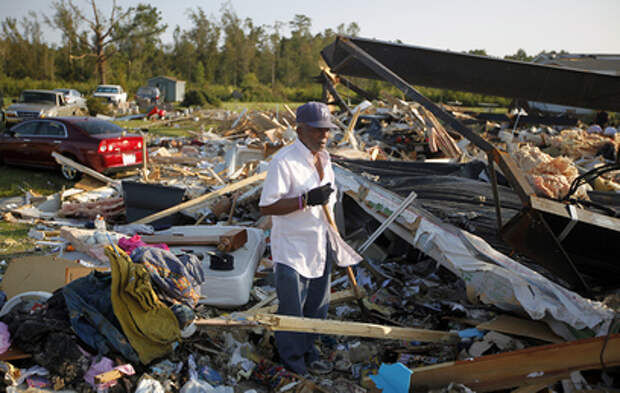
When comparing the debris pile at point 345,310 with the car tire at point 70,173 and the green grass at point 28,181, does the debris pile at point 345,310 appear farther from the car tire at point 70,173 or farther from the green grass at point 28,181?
the car tire at point 70,173

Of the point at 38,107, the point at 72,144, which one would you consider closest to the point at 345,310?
the point at 72,144

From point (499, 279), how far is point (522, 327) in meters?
0.39

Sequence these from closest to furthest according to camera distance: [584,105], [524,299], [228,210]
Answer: [524,299]
[584,105]
[228,210]

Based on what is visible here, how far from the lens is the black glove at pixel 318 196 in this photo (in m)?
2.84

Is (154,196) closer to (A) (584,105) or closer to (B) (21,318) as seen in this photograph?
(B) (21,318)

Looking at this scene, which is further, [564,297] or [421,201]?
[421,201]

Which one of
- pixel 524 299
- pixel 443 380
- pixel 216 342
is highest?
pixel 524 299

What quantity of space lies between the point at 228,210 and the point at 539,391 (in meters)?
5.22

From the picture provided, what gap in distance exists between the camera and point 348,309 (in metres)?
4.21

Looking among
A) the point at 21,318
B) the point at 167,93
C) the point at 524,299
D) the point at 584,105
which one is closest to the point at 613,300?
the point at 524,299

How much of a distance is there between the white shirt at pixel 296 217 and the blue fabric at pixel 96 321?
122cm

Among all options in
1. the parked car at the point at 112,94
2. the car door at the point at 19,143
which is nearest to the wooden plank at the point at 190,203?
the car door at the point at 19,143

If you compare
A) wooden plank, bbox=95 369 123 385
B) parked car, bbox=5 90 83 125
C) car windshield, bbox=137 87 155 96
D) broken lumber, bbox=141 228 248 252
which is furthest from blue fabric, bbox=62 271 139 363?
car windshield, bbox=137 87 155 96

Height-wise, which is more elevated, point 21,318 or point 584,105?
point 584,105
